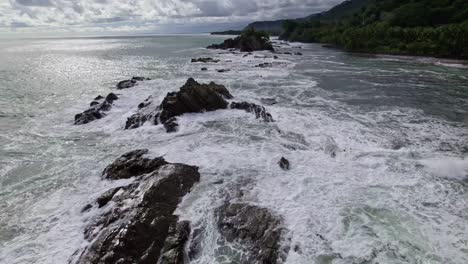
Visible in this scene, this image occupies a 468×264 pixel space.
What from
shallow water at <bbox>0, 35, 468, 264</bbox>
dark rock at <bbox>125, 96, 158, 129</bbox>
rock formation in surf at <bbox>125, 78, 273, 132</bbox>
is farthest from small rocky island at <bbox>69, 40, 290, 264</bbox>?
rock formation in surf at <bbox>125, 78, 273, 132</bbox>

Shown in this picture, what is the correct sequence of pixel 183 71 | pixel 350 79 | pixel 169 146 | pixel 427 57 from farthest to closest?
pixel 427 57, pixel 183 71, pixel 350 79, pixel 169 146

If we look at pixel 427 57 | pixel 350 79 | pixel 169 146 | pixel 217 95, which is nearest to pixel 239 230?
pixel 169 146

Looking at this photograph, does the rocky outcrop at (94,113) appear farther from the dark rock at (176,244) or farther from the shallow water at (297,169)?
the dark rock at (176,244)

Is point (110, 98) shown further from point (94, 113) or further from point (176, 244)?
point (176, 244)

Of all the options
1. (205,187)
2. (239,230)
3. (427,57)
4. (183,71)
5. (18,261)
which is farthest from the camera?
(427,57)

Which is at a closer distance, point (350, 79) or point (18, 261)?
point (18, 261)

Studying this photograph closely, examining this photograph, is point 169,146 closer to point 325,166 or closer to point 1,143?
point 325,166
